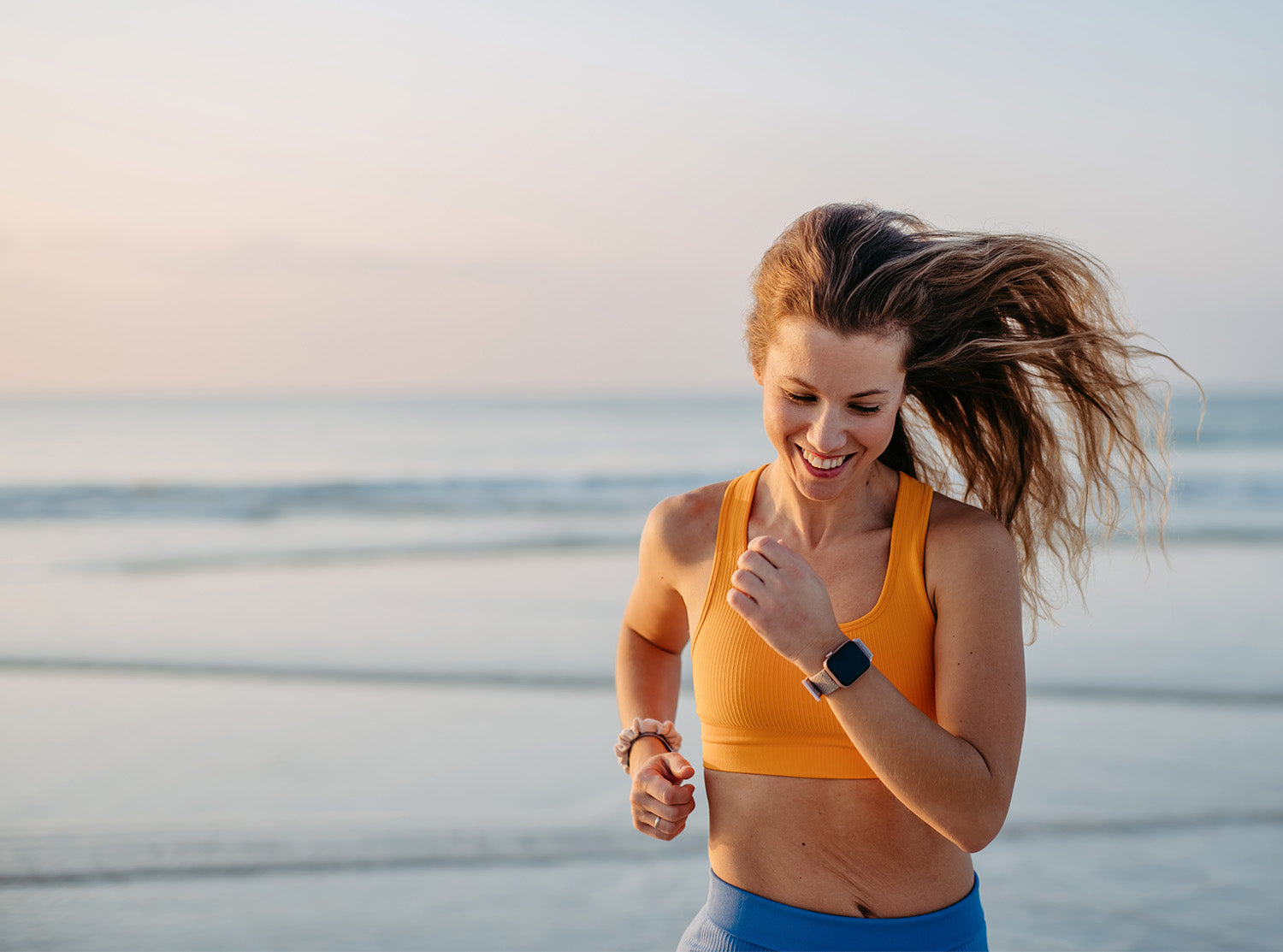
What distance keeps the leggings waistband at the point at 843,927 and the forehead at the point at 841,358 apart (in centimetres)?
98

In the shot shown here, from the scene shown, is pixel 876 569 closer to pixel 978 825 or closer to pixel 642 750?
pixel 978 825

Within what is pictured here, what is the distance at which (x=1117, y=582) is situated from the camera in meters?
9.12

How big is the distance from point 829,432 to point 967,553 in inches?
12.9

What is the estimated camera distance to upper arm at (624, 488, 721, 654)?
221cm

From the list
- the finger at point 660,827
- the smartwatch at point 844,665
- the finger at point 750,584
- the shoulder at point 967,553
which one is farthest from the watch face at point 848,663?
the finger at point 660,827

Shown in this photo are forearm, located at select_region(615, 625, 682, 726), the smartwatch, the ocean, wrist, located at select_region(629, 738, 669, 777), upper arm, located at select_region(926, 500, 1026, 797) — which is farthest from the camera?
the ocean

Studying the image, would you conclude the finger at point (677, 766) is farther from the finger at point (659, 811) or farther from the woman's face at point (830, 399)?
the woman's face at point (830, 399)

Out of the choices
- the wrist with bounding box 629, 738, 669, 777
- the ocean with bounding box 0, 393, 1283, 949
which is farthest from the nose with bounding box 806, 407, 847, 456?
the ocean with bounding box 0, 393, 1283, 949

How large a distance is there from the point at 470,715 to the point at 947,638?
179 inches

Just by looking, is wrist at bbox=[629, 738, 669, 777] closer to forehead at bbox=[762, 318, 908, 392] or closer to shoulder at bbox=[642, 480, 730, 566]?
shoulder at bbox=[642, 480, 730, 566]

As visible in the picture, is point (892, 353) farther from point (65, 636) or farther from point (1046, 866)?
point (65, 636)

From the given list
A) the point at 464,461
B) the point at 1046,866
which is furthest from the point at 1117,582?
the point at 464,461

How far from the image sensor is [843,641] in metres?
1.71

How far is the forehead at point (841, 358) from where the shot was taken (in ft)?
6.12
